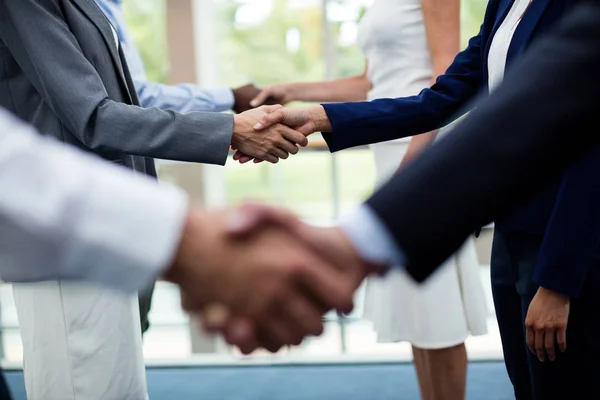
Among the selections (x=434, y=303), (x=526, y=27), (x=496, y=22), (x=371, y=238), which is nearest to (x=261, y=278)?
(x=371, y=238)

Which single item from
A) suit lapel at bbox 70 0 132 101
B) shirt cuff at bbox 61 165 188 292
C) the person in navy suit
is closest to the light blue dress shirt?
suit lapel at bbox 70 0 132 101

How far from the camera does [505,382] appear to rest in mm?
2986

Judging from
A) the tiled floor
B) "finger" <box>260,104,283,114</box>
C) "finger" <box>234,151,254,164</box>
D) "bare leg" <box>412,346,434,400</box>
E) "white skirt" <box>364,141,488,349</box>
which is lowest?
the tiled floor

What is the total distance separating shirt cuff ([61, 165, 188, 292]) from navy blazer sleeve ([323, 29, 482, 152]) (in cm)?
83

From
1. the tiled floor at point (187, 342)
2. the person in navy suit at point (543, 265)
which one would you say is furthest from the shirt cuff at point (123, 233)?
the tiled floor at point (187, 342)

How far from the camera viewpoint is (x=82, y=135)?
1494 millimetres

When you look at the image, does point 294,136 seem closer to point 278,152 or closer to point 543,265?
point 278,152

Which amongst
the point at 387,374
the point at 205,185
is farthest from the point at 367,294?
the point at 205,185

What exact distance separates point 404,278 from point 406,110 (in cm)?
65

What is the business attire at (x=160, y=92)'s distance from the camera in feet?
6.74

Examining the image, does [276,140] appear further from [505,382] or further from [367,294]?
[505,382]

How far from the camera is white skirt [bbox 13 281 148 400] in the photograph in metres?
1.54

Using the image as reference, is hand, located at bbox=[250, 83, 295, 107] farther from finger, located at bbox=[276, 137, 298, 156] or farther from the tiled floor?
the tiled floor

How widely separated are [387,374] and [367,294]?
0.81 metres
